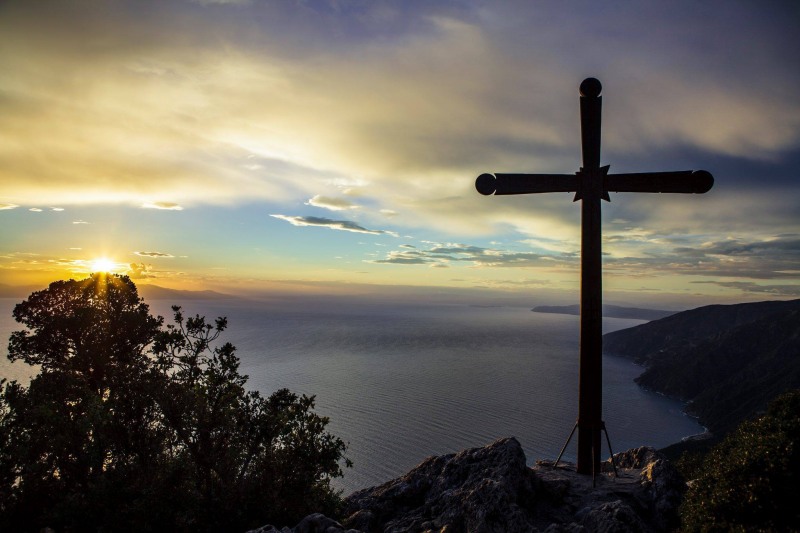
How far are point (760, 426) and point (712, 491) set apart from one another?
262cm

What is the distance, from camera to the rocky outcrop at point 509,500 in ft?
31.6

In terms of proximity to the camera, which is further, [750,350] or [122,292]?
[750,350]

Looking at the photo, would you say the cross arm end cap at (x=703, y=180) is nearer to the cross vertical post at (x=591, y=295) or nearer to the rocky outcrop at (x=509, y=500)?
the cross vertical post at (x=591, y=295)

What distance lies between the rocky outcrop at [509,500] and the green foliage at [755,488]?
1381 millimetres

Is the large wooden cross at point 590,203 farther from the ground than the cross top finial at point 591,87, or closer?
closer

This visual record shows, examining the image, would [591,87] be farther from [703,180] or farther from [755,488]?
[755,488]

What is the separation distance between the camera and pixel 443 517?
33.9 ft

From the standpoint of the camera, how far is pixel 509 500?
10.1 m

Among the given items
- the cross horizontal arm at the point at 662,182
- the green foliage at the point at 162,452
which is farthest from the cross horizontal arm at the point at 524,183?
the green foliage at the point at 162,452

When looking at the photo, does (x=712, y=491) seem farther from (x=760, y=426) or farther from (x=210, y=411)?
(x=210, y=411)

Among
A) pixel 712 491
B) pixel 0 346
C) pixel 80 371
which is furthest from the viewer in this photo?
pixel 0 346

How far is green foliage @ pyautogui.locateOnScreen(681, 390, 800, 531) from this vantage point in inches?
316

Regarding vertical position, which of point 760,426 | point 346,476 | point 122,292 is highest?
point 122,292

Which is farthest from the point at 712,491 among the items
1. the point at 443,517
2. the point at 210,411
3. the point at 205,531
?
the point at 210,411
